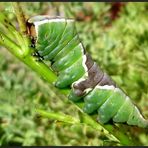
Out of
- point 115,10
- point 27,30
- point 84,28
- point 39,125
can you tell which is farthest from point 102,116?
point 115,10

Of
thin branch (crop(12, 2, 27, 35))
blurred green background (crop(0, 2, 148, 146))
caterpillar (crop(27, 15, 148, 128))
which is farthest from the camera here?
blurred green background (crop(0, 2, 148, 146))

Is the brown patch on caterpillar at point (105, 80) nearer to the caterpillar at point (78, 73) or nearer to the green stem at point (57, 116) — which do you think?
the caterpillar at point (78, 73)

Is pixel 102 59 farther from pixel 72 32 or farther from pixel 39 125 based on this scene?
pixel 72 32

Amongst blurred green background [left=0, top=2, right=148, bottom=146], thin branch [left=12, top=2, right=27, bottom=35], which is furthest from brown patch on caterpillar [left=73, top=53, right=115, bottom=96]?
blurred green background [left=0, top=2, right=148, bottom=146]

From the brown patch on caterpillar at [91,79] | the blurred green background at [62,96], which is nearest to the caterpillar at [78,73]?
the brown patch on caterpillar at [91,79]

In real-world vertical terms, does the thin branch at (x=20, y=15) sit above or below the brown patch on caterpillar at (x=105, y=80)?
above

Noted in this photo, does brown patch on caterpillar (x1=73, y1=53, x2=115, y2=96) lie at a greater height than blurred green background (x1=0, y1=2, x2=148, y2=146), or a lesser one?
greater

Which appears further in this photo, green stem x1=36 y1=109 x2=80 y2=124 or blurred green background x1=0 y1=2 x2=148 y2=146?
blurred green background x1=0 y1=2 x2=148 y2=146

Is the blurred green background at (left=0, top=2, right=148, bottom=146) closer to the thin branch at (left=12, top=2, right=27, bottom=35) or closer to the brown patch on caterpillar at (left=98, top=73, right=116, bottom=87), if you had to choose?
the brown patch on caterpillar at (left=98, top=73, right=116, bottom=87)
